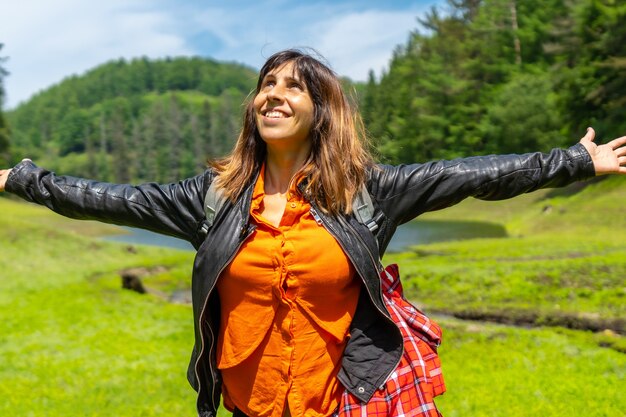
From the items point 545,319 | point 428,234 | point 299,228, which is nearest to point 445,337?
point 545,319

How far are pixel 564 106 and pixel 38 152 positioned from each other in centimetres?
16436

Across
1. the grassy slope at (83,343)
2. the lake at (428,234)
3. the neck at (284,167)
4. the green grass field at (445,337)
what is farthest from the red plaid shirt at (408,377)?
the lake at (428,234)

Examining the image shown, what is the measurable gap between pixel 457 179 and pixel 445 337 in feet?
24.7

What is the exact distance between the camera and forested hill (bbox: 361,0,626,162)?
40438mm

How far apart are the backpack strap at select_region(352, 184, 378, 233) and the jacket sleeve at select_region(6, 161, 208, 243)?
0.78 metres

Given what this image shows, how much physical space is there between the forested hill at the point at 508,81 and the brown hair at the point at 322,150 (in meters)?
28.3

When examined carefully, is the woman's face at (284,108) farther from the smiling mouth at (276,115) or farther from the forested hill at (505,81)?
the forested hill at (505,81)

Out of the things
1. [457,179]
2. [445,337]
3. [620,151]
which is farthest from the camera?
[445,337]

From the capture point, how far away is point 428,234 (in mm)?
38312

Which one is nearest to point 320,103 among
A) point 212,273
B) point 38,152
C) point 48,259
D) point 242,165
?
point 242,165

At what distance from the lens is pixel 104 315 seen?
14.7m

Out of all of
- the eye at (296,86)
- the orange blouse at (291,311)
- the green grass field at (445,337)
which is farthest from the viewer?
the green grass field at (445,337)

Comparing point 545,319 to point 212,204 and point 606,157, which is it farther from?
point 212,204

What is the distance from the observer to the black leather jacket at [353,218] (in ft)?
9.59
